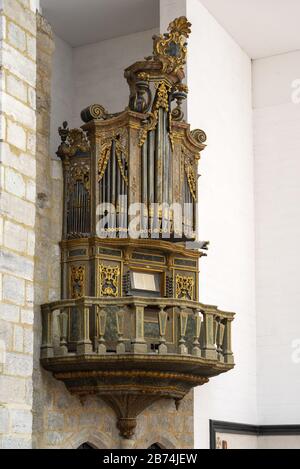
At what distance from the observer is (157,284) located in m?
15.7

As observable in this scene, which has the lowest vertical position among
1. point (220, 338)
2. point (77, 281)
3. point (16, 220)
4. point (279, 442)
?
point (279, 442)

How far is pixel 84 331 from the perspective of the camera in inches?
552

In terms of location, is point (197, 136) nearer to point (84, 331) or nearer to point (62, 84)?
point (84, 331)

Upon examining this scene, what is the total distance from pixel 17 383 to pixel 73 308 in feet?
17.1

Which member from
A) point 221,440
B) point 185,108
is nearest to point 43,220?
point 185,108

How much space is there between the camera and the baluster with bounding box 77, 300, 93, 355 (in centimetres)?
1400

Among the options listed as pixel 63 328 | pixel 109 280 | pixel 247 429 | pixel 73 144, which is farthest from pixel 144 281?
pixel 247 429

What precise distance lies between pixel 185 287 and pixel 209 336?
126cm

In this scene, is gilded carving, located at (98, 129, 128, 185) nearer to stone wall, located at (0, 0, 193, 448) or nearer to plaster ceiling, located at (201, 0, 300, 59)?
plaster ceiling, located at (201, 0, 300, 59)

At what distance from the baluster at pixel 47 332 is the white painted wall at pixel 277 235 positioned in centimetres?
626

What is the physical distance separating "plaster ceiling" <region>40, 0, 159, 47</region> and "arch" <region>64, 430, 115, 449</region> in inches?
324

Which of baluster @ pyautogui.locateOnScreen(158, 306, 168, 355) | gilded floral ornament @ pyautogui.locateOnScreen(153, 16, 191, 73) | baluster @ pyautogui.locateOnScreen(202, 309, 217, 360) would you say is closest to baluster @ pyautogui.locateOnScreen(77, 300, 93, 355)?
baluster @ pyautogui.locateOnScreen(158, 306, 168, 355)

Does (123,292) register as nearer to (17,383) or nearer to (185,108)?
(185,108)

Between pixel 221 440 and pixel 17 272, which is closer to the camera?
pixel 17 272
